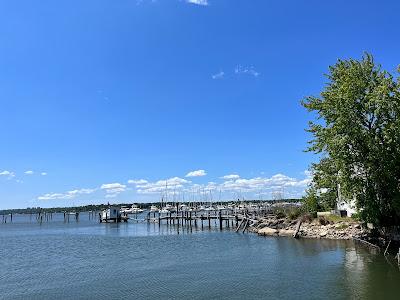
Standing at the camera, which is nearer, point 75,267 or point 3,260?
point 75,267

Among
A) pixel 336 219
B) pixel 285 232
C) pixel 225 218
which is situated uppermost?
pixel 225 218

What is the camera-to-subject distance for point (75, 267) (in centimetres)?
3975

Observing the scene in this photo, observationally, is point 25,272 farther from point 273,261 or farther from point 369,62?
point 369,62

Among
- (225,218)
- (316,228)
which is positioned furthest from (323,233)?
(225,218)

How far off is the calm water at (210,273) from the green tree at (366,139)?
18.3ft

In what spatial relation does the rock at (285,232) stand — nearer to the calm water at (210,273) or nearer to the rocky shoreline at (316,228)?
the rocky shoreline at (316,228)

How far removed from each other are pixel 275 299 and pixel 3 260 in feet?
115

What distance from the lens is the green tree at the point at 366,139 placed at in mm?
36844

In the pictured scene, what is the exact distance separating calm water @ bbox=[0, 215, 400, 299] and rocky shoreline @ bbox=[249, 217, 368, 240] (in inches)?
98.5

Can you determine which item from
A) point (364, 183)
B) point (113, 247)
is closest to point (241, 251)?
point (364, 183)

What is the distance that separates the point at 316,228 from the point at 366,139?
69.8 ft

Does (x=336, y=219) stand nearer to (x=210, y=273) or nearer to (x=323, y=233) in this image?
(x=323, y=233)

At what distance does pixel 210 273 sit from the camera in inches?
1323

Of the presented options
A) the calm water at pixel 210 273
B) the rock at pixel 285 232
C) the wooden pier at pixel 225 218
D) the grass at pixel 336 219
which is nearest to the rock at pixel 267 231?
the rock at pixel 285 232
